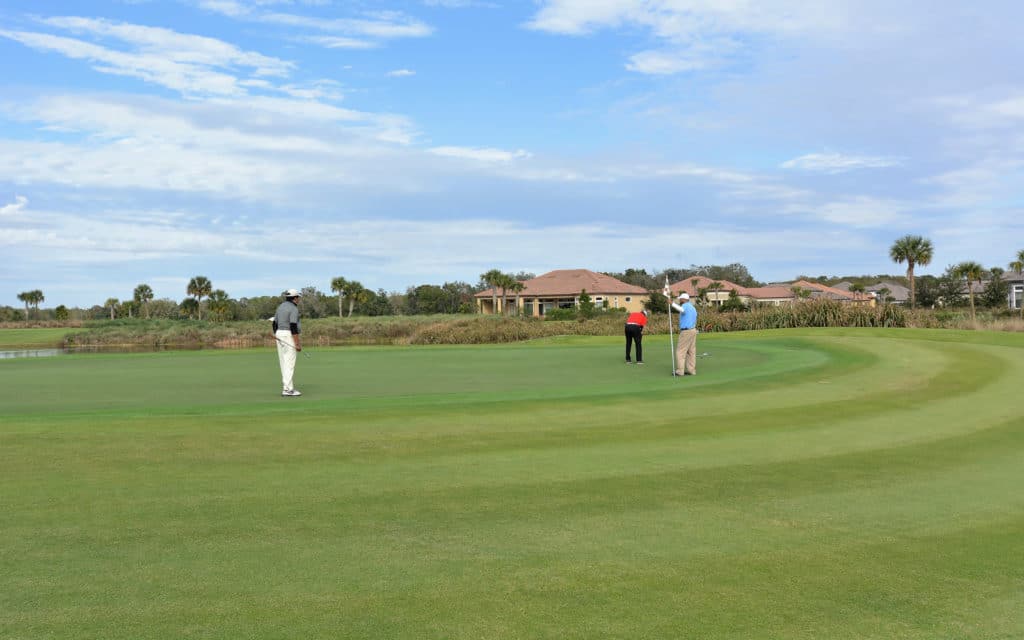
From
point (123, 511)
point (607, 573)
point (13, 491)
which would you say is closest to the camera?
point (607, 573)

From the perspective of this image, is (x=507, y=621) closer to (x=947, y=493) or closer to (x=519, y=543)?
(x=519, y=543)

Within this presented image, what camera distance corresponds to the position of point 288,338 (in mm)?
15930

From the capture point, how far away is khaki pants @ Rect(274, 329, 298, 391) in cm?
1550

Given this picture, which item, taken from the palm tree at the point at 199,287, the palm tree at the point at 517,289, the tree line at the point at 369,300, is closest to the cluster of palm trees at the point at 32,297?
the tree line at the point at 369,300

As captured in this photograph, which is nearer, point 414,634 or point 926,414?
point 414,634

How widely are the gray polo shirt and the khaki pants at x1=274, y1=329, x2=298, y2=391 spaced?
122 millimetres

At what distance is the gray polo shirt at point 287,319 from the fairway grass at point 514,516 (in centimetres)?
172

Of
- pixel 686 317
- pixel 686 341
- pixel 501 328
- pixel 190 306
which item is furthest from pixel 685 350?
pixel 190 306

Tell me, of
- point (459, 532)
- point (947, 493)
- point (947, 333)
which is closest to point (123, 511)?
point (459, 532)

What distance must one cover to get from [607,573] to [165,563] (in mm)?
3100

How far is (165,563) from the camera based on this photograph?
19.3 feet

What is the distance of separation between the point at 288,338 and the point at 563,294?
89.4 m

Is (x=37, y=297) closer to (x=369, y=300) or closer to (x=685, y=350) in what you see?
(x=369, y=300)

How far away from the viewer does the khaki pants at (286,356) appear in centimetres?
1550
